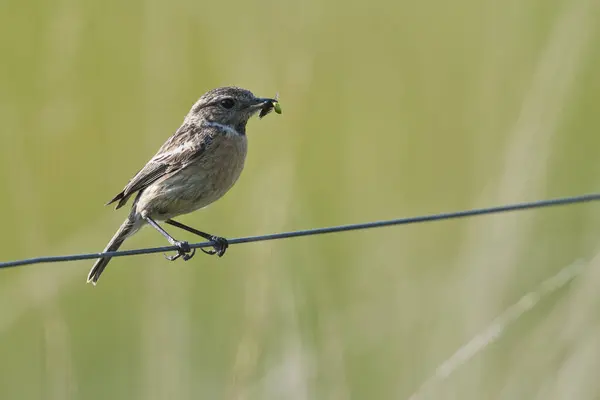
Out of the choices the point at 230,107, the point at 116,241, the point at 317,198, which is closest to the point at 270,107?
the point at 230,107

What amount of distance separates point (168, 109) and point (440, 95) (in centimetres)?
281

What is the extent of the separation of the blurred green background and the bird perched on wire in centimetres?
14

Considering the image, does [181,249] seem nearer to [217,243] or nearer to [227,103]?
[217,243]

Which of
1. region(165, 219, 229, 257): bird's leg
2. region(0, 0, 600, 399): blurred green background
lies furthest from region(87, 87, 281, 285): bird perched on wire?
region(0, 0, 600, 399): blurred green background

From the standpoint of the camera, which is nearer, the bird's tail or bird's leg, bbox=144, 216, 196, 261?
bird's leg, bbox=144, 216, 196, 261

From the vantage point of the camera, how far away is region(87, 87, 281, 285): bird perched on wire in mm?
5285

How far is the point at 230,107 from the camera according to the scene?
5.71 meters

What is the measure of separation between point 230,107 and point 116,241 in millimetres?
999

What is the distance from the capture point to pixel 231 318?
20.0ft

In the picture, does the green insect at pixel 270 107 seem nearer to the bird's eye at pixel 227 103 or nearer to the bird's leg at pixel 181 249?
the bird's eye at pixel 227 103

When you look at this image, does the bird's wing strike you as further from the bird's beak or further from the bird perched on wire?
the bird's beak

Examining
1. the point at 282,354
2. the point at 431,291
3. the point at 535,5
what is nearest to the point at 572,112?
the point at 535,5

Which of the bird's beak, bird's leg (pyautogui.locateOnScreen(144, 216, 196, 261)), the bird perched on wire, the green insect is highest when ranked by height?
the bird's beak

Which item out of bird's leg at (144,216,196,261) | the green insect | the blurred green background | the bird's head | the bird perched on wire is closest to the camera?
the blurred green background
